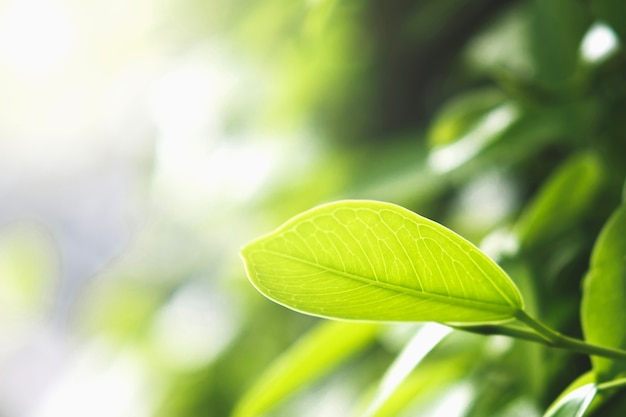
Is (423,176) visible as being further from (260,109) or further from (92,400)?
(92,400)

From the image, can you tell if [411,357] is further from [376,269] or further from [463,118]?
[463,118]

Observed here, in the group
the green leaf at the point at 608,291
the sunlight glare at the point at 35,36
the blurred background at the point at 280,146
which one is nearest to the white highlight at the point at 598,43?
the blurred background at the point at 280,146

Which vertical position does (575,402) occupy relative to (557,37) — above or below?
below

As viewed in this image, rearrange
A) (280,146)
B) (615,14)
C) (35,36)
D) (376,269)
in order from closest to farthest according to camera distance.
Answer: (376,269), (615,14), (280,146), (35,36)

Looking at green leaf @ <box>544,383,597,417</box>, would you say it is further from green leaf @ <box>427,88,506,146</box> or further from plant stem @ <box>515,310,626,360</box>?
green leaf @ <box>427,88,506,146</box>

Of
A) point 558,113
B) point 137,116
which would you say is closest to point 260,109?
point 137,116

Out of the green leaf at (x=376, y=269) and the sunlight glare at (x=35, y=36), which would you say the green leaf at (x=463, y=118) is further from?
the sunlight glare at (x=35, y=36)

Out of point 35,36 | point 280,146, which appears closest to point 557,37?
point 280,146
